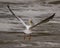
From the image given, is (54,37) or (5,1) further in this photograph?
(5,1)

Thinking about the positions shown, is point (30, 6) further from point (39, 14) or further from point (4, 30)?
point (4, 30)

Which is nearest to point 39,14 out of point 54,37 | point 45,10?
point 45,10

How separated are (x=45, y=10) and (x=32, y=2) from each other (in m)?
0.11

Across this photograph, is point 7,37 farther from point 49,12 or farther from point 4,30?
point 49,12

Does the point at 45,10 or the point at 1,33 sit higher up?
the point at 45,10

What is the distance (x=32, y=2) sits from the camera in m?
2.11

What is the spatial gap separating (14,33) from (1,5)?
0.24m

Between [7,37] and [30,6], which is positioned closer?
[7,37]

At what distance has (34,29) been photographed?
198cm

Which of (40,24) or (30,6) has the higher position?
(30,6)

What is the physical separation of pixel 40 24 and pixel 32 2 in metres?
0.19

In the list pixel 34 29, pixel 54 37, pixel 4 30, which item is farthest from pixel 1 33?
pixel 54 37

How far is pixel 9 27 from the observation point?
2.02 m

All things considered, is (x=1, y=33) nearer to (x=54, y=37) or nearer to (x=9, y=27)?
(x=9, y=27)
